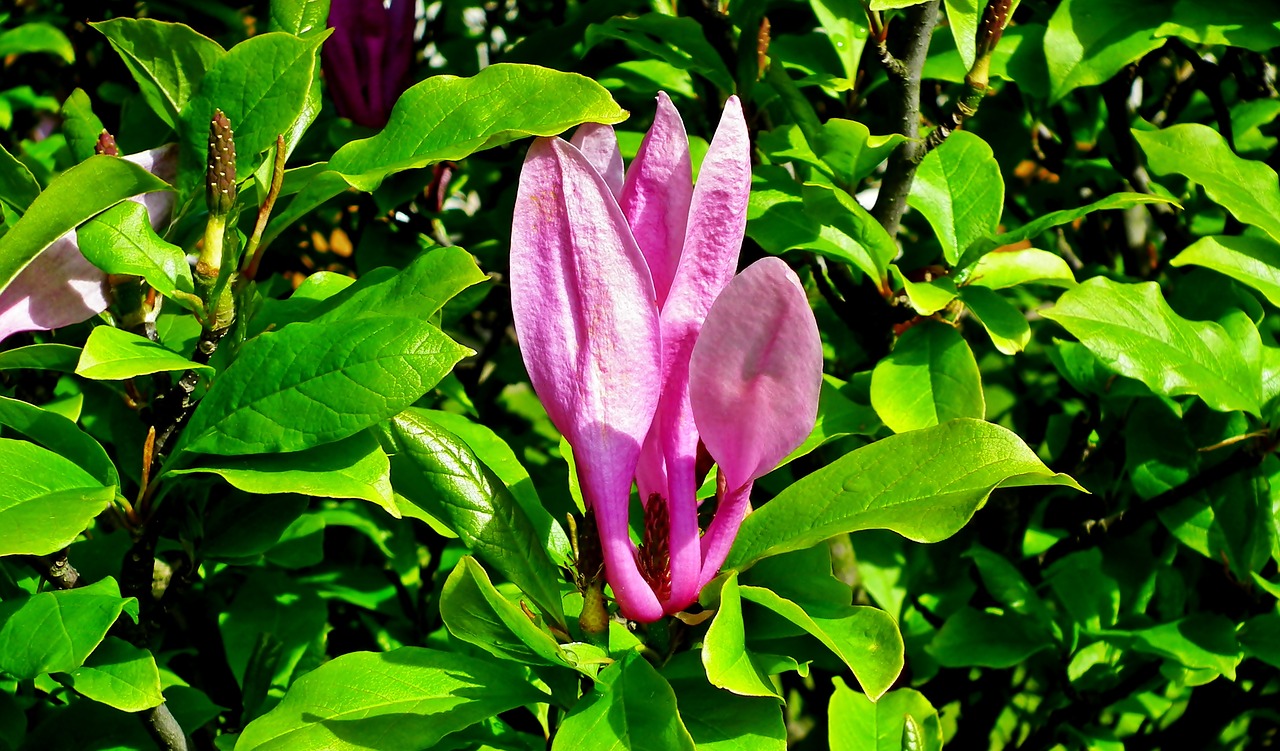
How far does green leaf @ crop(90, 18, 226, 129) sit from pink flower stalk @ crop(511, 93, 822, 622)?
0.38 metres

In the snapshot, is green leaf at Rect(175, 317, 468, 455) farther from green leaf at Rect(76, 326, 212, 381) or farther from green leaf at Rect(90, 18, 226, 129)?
green leaf at Rect(90, 18, 226, 129)

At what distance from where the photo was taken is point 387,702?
844mm

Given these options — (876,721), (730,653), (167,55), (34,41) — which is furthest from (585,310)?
(34,41)

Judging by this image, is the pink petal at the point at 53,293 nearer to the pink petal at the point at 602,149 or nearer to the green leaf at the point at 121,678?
the green leaf at the point at 121,678

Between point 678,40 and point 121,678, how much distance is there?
0.95 m

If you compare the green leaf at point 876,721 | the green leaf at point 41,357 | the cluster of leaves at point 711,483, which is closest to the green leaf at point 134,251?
the cluster of leaves at point 711,483

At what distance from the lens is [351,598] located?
4.74 feet

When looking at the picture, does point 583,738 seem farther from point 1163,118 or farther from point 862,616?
point 1163,118

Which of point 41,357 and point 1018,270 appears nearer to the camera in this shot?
point 41,357

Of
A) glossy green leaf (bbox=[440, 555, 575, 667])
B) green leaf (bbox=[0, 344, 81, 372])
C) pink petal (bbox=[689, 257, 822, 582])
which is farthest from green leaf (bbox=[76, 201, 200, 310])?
pink petal (bbox=[689, 257, 822, 582])

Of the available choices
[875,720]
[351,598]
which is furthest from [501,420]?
[875,720]

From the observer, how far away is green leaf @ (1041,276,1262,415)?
1132 mm

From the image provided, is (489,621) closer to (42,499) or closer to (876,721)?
(42,499)

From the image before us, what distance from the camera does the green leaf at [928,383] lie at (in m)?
1.13
